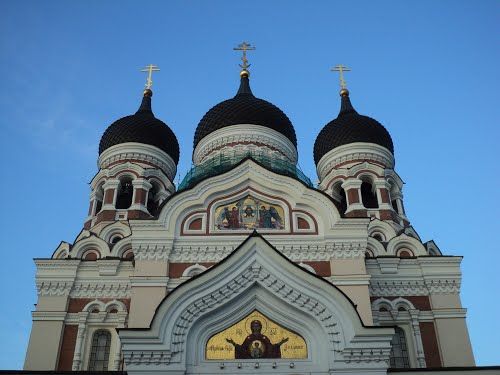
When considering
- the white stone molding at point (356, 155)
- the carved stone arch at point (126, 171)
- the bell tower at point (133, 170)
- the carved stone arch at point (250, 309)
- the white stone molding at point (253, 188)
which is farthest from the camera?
the white stone molding at point (356, 155)

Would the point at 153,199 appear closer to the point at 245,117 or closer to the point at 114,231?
the point at 114,231

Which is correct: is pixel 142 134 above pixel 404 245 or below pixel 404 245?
above

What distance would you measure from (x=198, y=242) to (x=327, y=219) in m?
2.97

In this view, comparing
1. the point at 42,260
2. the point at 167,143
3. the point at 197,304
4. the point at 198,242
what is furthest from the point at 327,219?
the point at 167,143

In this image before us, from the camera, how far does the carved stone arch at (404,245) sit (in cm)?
1617

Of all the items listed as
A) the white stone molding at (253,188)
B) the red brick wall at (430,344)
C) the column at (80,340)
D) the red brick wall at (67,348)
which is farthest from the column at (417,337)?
the red brick wall at (67,348)

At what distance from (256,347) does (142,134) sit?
11.9 meters

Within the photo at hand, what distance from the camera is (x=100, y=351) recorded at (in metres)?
13.9

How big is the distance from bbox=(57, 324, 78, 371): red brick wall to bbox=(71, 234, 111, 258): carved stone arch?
2.43 m

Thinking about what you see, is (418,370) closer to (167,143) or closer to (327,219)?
(327,219)

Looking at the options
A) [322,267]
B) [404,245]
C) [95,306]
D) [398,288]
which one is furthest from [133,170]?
[398,288]

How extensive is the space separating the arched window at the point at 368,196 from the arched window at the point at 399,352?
5.30m

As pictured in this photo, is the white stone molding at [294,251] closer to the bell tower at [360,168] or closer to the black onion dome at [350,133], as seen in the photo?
the bell tower at [360,168]

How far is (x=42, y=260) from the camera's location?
14789 millimetres
